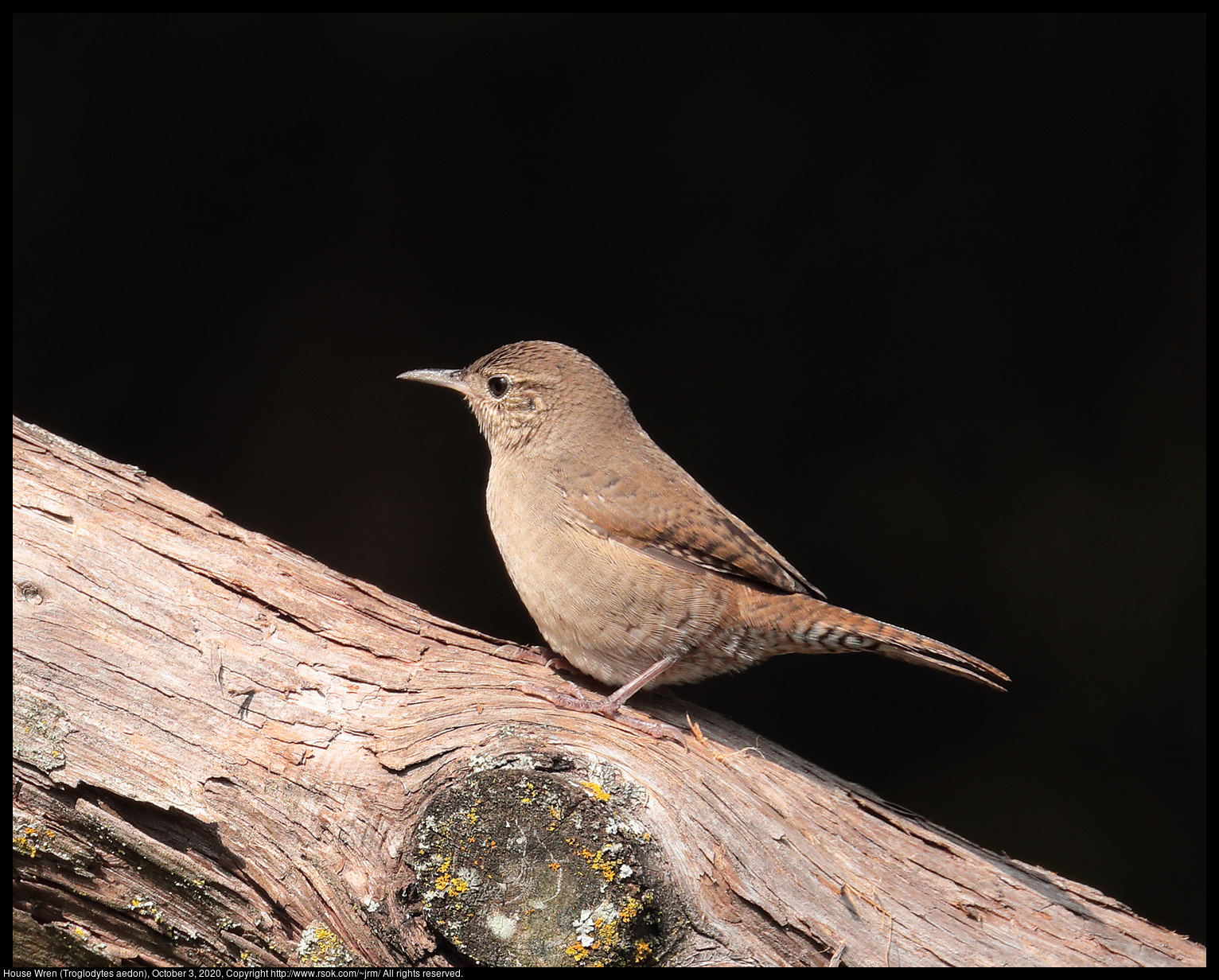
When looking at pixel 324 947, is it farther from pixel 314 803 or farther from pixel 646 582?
pixel 646 582

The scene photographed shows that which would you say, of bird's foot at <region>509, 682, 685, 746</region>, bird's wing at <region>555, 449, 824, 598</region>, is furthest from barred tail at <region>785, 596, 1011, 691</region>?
bird's foot at <region>509, 682, 685, 746</region>

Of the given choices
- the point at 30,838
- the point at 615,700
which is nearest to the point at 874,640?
the point at 615,700

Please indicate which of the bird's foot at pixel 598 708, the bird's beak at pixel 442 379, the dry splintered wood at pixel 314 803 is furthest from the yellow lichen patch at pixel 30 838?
the bird's beak at pixel 442 379

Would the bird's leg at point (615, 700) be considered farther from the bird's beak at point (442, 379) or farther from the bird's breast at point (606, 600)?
the bird's beak at point (442, 379)

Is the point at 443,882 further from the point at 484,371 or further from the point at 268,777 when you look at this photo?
the point at 484,371

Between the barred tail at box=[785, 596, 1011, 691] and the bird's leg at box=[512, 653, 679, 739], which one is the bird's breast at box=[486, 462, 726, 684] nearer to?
the bird's leg at box=[512, 653, 679, 739]

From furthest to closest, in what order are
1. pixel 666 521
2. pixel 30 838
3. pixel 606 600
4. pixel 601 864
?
pixel 666 521
pixel 606 600
pixel 30 838
pixel 601 864

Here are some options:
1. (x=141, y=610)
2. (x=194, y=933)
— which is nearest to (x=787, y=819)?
(x=194, y=933)
